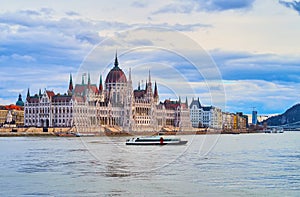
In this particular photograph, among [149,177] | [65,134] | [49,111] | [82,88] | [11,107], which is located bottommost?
[149,177]

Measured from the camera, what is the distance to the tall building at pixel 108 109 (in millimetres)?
74625

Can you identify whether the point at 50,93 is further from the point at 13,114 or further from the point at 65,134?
A: the point at 13,114

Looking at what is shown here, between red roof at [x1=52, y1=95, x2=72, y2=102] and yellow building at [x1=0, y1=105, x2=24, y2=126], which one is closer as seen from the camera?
red roof at [x1=52, y1=95, x2=72, y2=102]

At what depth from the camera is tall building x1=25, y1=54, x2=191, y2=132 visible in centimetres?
7462

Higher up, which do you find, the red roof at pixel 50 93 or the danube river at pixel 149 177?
the red roof at pixel 50 93

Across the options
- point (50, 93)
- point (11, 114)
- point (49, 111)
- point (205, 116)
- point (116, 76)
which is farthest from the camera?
point (205, 116)

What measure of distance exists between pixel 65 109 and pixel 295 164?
5744cm

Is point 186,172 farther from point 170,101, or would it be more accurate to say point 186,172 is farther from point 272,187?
point 170,101

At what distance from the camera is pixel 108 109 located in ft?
266

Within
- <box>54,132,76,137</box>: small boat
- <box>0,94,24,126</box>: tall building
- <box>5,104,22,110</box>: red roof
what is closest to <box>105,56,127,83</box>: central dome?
<box>54,132,76,137</box>: small boat

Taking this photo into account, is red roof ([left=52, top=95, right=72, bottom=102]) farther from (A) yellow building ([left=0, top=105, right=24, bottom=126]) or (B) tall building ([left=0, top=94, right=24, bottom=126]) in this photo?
(A) yellow building ([left=0, top=105, right=24, bottom=126])

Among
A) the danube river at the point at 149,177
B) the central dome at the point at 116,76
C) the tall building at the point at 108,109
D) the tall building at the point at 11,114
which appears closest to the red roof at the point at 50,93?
the tall building at the point at 108,109

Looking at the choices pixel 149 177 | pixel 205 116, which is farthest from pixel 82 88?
pixel 149 177

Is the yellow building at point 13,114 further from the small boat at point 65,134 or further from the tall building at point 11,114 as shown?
the small boat at point 65,134
